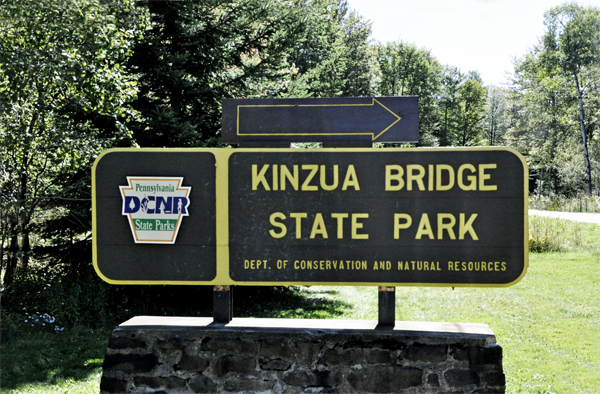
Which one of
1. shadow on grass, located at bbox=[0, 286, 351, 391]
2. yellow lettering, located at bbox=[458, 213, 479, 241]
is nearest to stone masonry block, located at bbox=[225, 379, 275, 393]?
yellow lettering, located at bbox=[458, 213, 479, 241]

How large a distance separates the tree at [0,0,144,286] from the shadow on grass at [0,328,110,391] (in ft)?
4.59

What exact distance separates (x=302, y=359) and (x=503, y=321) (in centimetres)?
617

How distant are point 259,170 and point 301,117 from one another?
0.65 m

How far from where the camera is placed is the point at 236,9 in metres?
9.12

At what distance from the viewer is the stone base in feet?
13.2

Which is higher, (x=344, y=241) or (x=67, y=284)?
(x=344, y=241)

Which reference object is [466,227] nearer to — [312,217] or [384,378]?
[312,217]

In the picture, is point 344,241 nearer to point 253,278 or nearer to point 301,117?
point 253,278

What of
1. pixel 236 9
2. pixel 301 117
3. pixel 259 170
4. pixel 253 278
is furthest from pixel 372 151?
pixel 236 9

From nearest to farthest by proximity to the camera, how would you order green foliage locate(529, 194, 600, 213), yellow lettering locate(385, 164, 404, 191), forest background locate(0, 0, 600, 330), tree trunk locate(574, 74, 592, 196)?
1. yellow lettering locate(385, 164, 404, 191)
2. forest background locate(0, 0, 600, 330)
3. green foliage locate(529, 194, 600, 213)
4. tree trunk locate(574, 74, 592, 196)

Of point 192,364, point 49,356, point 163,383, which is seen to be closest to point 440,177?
point 192,364

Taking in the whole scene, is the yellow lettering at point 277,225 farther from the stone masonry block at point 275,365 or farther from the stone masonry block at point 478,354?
the stone masonry block at point 478,354

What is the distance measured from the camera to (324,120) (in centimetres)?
439

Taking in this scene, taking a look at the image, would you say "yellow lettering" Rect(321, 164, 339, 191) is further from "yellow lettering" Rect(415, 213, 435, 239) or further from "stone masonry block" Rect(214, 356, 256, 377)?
"stone masonry block" Rect(214, 356, 256, 377)
